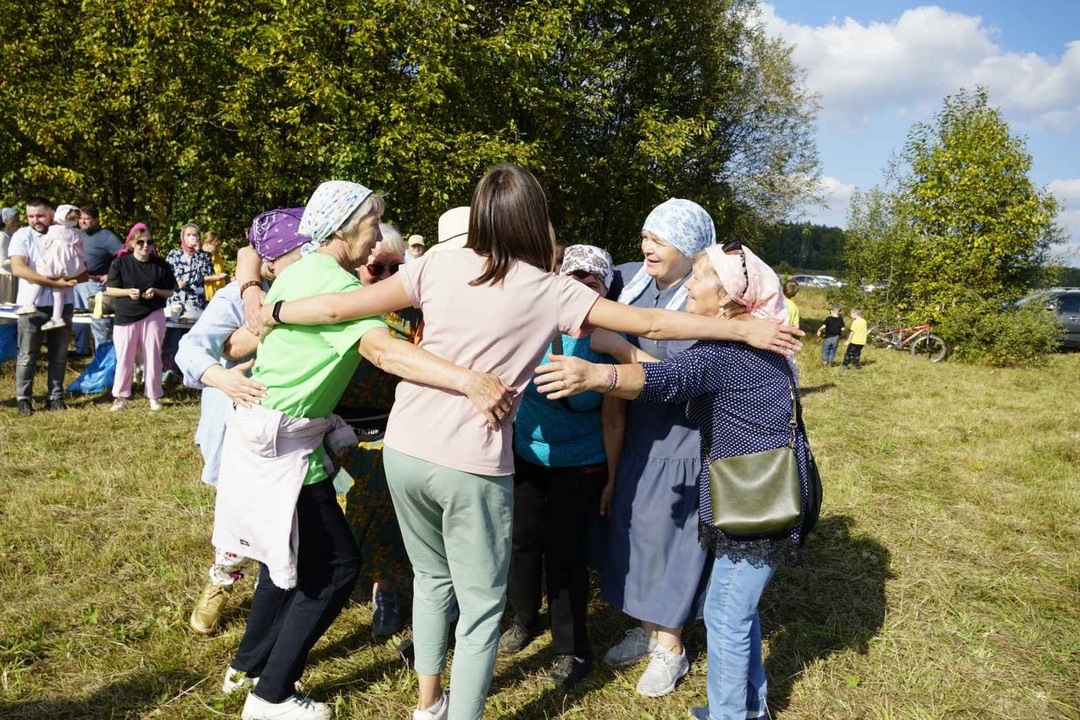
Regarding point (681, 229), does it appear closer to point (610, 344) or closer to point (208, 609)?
point (610, 344)

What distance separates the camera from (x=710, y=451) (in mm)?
2635

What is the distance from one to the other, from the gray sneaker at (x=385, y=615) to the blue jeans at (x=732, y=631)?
4.77ft

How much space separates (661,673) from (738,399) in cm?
135

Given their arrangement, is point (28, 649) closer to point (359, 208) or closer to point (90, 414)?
point (359, 208)

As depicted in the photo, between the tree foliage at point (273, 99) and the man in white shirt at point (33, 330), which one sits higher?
the tree foliage at point (273, 99)

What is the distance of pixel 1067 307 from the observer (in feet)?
66.2

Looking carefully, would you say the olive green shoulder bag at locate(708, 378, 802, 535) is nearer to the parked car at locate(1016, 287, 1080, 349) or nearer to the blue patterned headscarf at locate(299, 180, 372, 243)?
the blue patterned headscarf at locate(299, 180, 372, 243)

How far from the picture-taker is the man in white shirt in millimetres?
7082

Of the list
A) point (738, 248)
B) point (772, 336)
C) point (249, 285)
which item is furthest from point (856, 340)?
point (249, 285)

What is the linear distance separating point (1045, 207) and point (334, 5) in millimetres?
16271

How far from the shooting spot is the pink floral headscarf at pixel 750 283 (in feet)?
7.87

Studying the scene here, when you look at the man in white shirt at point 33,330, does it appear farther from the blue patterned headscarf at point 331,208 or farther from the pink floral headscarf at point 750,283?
the pink floral headscarf at point 750,283

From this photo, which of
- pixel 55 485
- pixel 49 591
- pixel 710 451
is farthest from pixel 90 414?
pixel 710 451

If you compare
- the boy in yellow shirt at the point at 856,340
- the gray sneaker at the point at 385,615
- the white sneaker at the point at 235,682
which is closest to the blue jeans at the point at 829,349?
the boy in yellow shirt at the point at 856,340
